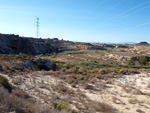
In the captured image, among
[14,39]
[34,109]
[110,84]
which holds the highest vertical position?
[14,39]

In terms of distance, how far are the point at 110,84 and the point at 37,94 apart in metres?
7.49

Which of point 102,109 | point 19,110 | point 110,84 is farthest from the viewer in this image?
point 110,84

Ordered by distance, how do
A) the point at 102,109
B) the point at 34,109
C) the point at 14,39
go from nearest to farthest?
the point at 34,109
the point at 102,109
the point at 14,39

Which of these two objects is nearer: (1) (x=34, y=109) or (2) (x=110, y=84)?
(1) (x=34, y=109)

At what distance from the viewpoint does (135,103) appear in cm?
855

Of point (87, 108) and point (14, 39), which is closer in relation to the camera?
point (87, 108)

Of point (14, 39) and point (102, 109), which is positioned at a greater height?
point (14, 39)

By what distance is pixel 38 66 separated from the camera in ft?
62.9

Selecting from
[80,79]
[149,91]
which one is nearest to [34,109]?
[80,79]

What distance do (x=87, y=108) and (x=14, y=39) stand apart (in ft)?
156

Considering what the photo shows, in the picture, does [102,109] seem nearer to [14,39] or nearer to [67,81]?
[67,81]

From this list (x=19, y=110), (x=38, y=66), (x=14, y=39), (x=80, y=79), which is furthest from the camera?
(x=14, y=39)

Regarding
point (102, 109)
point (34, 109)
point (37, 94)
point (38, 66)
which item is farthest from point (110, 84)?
point (38, 66)

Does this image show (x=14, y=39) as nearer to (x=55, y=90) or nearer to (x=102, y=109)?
(x=55, y=90)
